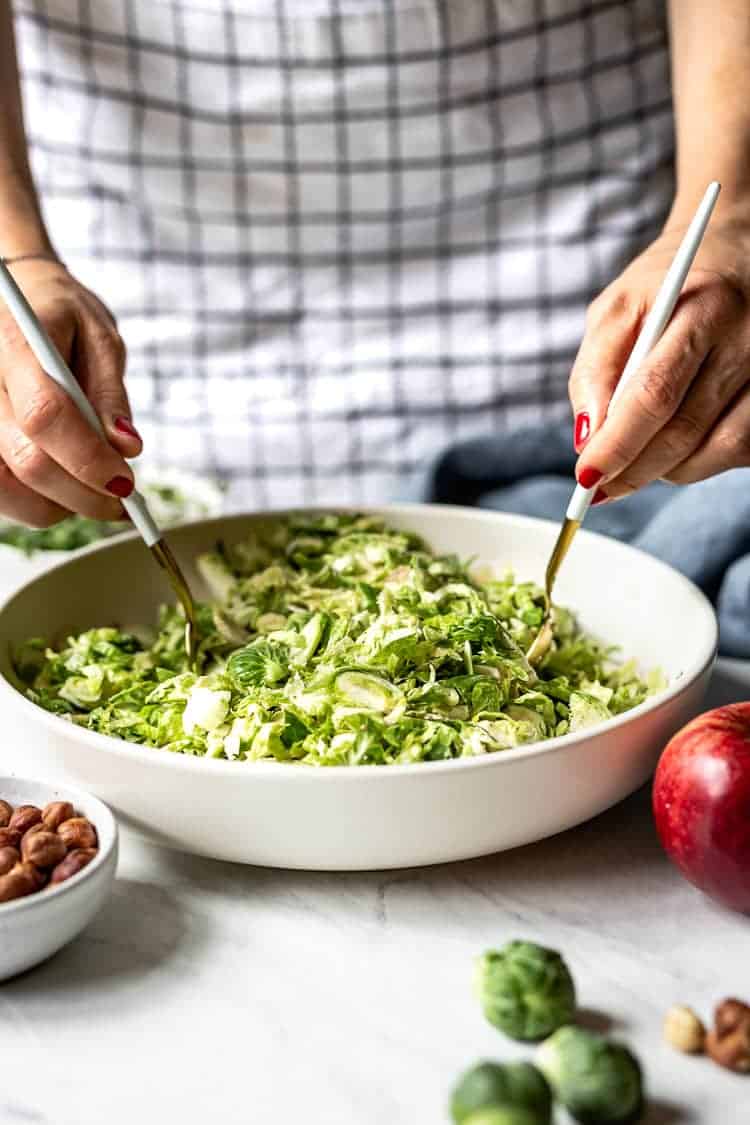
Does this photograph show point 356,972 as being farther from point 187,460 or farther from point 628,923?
point 187,460

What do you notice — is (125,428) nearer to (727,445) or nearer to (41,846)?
(41,846)

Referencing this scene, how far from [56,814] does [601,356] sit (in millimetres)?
891

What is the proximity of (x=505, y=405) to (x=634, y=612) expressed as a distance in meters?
1.04

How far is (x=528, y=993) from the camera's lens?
3.96 ft

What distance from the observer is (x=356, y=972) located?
1343mm

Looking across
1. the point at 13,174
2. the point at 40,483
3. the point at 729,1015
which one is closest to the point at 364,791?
the point at 729,1015

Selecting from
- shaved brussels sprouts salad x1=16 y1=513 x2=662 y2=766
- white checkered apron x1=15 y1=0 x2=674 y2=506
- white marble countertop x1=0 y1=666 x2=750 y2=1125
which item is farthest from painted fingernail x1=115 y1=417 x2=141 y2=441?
white checkered apron x1=15 y1=0 x2=674 y2=506

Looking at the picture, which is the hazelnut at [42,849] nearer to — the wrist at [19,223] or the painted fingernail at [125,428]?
the painted fingernail at [125,428]

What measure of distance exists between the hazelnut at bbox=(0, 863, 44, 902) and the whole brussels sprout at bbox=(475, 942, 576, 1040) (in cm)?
43

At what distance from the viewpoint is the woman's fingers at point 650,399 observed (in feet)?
5.40

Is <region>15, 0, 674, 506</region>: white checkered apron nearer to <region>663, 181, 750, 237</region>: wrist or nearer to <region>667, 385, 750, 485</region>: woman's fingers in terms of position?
<region>663, 181, 750, 237</region>: wrist

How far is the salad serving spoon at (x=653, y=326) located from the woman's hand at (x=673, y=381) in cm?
2

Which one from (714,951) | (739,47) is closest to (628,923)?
(714,951)

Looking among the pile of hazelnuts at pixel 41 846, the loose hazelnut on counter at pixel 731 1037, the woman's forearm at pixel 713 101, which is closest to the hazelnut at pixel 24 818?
the pile of hazelnuts at pixel 41 846
